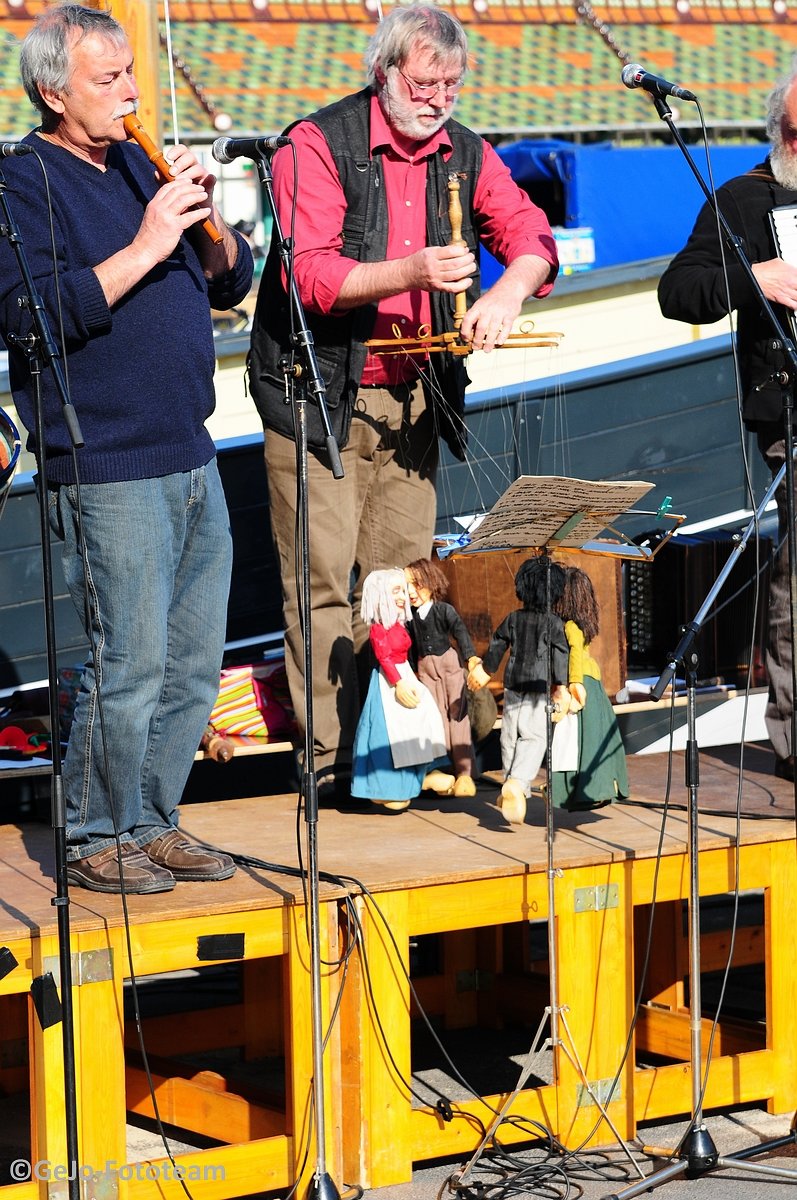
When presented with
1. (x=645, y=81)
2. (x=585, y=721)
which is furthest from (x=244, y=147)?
(x=585, y=721)

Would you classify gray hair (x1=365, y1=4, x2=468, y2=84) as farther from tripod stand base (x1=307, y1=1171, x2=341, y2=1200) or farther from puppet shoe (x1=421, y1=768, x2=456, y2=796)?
tripod stand base (x1=307, y1=1171, x2=341, y2=1200)

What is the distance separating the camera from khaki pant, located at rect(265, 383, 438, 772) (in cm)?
434

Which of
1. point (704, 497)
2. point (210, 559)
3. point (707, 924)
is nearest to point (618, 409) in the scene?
point (704, 497)

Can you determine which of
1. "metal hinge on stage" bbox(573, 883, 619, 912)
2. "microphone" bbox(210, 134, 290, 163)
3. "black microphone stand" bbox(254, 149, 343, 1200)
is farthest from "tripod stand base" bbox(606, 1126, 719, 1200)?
"microphone" bbox(210, 134, 290, 163)

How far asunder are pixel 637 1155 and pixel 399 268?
6.97ft

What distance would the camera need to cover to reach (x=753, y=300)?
4348 millimetres

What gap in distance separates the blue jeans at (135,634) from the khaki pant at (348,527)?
636mm

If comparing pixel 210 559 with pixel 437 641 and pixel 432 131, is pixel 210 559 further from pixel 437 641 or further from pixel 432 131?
pixel 432 131

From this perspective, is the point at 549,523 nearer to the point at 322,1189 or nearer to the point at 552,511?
the point at 552,511

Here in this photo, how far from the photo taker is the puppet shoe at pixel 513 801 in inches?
158

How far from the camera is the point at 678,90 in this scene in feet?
11.4

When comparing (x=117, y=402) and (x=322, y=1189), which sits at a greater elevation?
(x=117, y=402)

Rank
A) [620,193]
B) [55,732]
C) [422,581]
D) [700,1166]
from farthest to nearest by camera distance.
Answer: [620,193], [422,581], [700,1166], [55,732]

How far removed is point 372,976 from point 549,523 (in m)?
1.07
